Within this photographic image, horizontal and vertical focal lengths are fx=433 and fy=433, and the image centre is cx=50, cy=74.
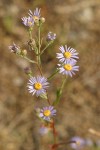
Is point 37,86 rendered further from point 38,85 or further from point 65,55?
point 65,55

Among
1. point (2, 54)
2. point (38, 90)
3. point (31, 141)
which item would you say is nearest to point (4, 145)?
point (31, 141)

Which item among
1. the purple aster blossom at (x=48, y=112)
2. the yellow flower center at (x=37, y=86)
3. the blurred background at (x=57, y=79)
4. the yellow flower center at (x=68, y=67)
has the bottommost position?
the purple aster blossom at (x=48, y=112)

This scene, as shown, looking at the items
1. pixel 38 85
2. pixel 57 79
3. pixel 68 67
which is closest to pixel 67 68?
pixel 68 67

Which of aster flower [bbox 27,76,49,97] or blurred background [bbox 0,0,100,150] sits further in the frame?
blurred background [bbox 0,0,100,150]

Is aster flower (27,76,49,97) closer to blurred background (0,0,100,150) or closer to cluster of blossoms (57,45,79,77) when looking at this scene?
cluster of blossoms (57,45,79,77)

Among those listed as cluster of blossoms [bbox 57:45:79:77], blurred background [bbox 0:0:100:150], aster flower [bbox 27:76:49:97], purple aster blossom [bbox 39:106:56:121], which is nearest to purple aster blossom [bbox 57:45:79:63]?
cluster of blossoms [bbox 57:45:79:77]

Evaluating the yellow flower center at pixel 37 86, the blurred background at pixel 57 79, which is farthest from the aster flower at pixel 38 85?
the blurred background at pixel 57 79

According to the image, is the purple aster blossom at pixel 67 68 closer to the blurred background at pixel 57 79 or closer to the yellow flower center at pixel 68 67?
the yellow flower center at pixel 68 67

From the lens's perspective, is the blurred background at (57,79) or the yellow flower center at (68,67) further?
the blurred background at (57,79)
